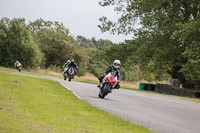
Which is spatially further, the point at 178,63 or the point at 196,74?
the point at 178,63

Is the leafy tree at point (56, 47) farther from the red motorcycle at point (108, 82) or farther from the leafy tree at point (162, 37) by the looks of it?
the red motorcycle at point (108, 82)

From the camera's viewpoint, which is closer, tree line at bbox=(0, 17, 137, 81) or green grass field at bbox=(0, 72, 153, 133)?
green grass field at bbox=(0, 72, 153, 133)

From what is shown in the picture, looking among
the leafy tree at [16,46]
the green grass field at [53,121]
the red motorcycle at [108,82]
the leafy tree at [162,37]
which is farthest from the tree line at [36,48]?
the green grass field at [53,121]

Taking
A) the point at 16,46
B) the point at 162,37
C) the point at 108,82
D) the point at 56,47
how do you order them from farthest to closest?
the point at 56,47 → the point at 16,46 → the point at 162,37 → the point at 108,82

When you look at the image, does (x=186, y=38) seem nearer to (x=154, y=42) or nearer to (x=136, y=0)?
(x=154, y=42)

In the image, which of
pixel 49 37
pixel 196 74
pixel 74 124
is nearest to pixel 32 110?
pixel 74 124

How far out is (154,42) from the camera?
3762 cm

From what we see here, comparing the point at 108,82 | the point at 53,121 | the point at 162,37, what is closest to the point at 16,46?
the point at 162,37

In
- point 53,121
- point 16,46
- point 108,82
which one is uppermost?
point 16,46

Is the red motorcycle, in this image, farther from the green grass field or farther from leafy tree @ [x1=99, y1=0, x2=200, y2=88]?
leafy tree @ [x1=99, y1=0, x2=200, y2=88]

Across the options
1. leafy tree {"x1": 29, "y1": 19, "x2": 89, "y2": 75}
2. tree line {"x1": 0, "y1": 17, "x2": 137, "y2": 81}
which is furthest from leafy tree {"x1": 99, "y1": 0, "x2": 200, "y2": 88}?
leafy tree {"x1": 29, "y1": 19, "x2": 89, "y2": 75}

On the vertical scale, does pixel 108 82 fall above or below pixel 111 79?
below

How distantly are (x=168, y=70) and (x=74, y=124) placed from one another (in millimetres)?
34516

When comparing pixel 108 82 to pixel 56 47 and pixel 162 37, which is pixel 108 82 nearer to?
pixel 162 37
